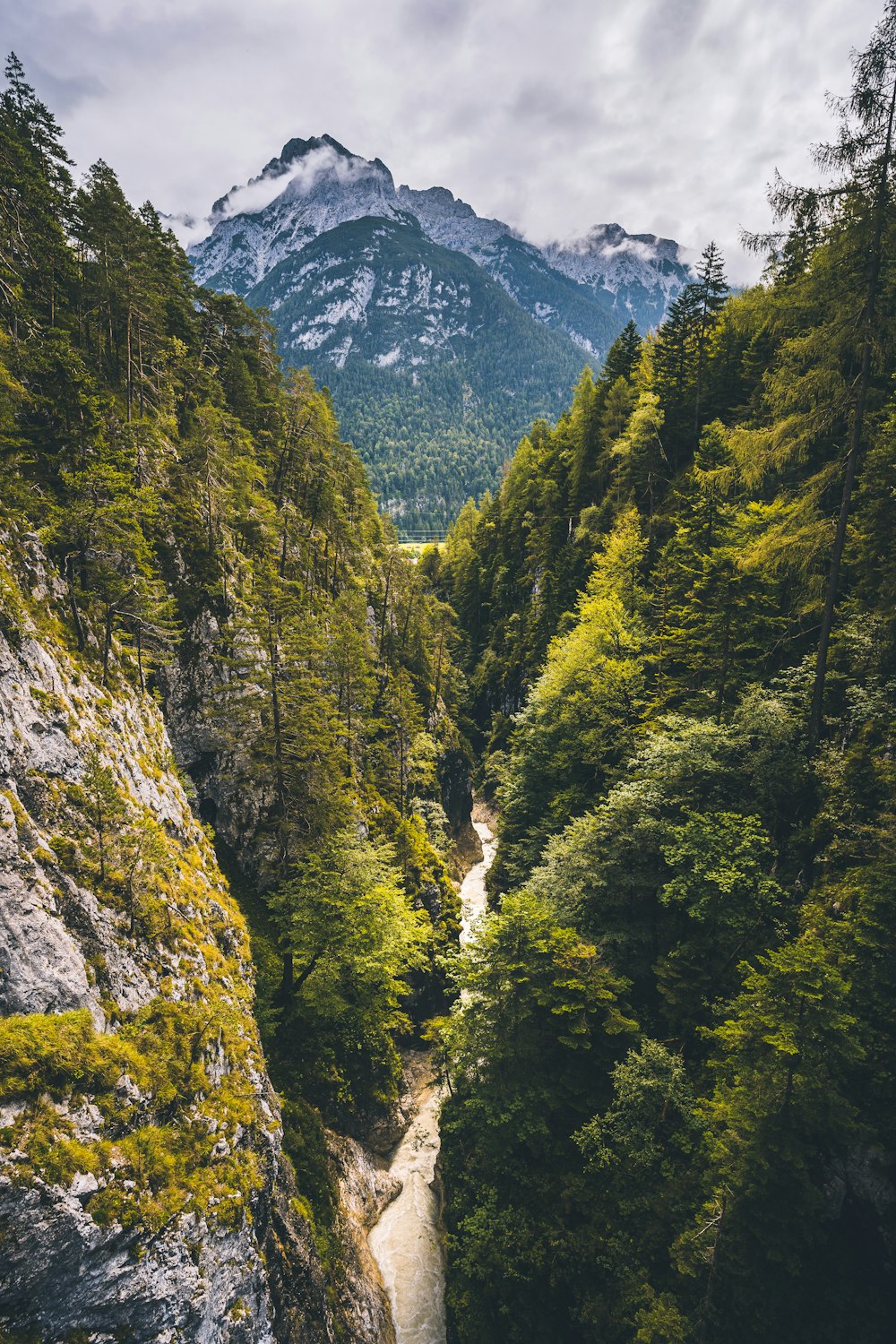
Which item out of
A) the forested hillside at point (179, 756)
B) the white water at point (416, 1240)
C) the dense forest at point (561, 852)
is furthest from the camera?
the white water at point (416, 1240)

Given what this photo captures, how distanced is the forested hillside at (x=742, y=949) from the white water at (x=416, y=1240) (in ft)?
7.36

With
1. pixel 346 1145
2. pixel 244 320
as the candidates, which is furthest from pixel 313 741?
pixel 244 320

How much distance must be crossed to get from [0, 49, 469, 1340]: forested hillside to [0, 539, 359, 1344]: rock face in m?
0.07

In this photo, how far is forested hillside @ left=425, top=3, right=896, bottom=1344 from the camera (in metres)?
11.2

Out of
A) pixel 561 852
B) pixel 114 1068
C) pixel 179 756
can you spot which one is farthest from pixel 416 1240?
pixel 179 756

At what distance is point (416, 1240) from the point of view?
21.1 m

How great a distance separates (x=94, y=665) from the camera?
1516 centimetres

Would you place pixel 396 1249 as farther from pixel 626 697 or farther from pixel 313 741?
pixel 626 697

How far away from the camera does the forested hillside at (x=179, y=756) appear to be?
34.8 feet

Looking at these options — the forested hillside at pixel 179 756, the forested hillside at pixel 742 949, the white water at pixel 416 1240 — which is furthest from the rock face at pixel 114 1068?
the forested hillside at pixel 742 949

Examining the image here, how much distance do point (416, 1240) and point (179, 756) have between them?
20991mm

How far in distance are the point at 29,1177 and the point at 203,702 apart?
16.4 meters

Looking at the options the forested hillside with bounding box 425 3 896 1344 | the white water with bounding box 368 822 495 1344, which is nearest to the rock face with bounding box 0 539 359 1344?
the white water with bounding box 368 822 495 1344

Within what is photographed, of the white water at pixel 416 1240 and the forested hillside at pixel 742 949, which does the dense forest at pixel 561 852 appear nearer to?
the forested hillside at pixel 742 949
